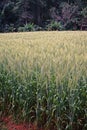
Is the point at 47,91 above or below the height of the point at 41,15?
above

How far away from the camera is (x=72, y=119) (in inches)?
133

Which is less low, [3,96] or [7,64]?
[7,64]

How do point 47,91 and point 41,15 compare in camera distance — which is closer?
point 47,91

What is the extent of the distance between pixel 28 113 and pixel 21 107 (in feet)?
0.66

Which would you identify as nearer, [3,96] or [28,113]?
[28,113]

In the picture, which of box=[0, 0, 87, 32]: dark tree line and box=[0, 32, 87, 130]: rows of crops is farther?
box=[0, 0, 87, 32]: dark tree line

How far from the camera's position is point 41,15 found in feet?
90.0

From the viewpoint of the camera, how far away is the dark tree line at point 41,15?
23.8 m

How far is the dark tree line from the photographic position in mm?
23797

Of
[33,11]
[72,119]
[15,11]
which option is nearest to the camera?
[72,119]

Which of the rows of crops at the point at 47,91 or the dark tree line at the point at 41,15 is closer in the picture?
the rows of crops at the point at 47,91

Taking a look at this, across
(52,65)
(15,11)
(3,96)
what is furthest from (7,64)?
(15,11)

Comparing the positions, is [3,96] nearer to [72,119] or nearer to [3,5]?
[72,119]

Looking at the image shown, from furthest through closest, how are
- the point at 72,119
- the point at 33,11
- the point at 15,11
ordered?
the point at 33,11 → the point at 15,11 → the point at 72,119
